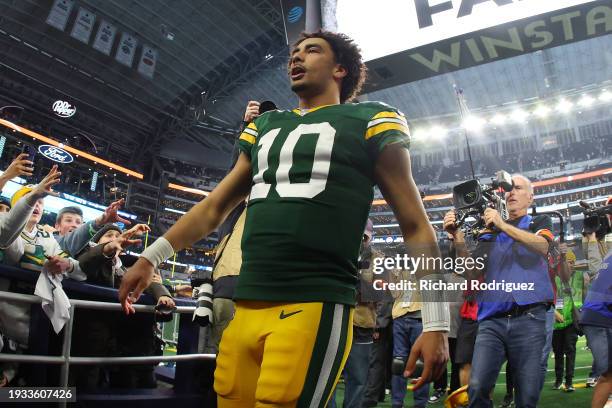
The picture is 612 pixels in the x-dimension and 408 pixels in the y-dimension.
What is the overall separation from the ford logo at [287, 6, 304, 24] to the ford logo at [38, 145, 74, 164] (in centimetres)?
2930

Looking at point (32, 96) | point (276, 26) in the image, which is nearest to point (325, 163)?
point (276, 26)

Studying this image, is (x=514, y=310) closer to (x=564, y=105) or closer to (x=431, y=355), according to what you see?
(x=431, y=355)

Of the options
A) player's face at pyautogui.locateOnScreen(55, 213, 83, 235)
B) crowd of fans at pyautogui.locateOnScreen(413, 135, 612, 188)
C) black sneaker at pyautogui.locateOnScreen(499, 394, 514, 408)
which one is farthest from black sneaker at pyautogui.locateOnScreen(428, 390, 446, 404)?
crowd of fans at pyautogui.locateOnScreen(413, 135, 612, 188)

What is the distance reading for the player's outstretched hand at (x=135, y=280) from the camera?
4.68 ft

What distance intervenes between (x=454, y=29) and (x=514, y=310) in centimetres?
219

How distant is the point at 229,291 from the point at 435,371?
5.38 ft

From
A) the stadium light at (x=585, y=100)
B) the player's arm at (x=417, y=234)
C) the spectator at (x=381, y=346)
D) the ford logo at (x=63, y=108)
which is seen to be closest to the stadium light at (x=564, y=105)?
the stadium light at (x=585, y=100)

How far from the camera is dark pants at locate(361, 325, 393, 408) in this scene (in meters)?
4.86

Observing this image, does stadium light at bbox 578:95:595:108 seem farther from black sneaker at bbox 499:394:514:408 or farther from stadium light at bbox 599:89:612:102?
black sneaker at bbox 499:394:514:408

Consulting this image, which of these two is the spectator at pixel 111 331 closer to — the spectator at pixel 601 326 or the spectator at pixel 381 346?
the spectator at pixel 381 346

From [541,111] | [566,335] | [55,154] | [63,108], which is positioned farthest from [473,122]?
[566,335]

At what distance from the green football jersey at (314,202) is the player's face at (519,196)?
6.71 ft

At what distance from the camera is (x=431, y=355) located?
4.13ft

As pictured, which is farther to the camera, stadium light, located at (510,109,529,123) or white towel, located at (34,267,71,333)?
stadium light, located at (510,109,529,123)
